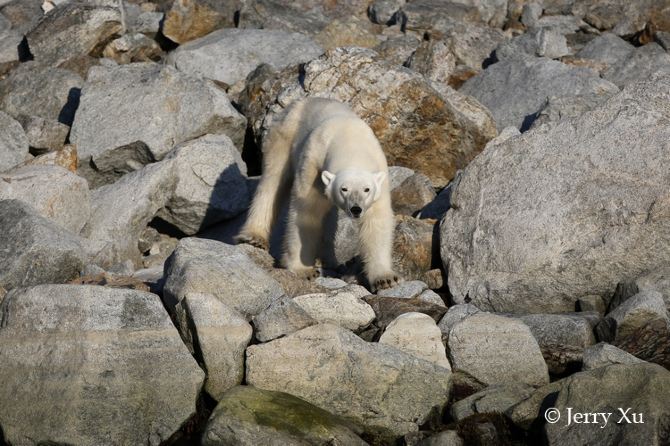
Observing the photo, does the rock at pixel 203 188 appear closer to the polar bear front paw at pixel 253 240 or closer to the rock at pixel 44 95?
the polar bear front paw at pixel 253 240

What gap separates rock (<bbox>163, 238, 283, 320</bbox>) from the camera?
8539 millimetres

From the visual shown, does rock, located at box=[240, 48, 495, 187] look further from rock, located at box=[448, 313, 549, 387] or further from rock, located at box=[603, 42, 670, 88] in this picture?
rock, located at box=[448, 313, 549, 387]

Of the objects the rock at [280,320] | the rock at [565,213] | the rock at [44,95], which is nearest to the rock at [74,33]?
the rock at [44,95]

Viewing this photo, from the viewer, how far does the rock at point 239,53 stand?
17.8 meters

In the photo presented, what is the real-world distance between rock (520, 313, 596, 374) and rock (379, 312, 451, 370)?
790 mm

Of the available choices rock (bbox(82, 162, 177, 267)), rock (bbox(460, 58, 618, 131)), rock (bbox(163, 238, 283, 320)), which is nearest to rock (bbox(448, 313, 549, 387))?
rock (bbox(163, 238, 283, 320))

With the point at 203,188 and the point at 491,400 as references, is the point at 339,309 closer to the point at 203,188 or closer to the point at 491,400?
the point at 491,400

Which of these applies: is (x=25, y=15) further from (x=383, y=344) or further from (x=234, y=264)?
(x=383, y=344)

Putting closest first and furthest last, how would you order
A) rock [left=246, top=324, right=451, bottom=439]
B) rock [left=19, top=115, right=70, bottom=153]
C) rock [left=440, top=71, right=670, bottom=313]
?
rock [left=246, top=324, right=451, bottom=439] < rock [left=440, top=71, right=670, bottom=313] < rock [left=19, top=115, right=70, bottom=153]

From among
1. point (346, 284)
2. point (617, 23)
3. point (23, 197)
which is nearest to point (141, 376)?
point (346, 284)

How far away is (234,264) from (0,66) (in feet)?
41.6

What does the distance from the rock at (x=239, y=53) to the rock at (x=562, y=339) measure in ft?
32.4

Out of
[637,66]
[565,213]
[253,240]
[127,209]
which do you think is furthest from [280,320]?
[637,66]

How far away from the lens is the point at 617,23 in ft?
69.7
